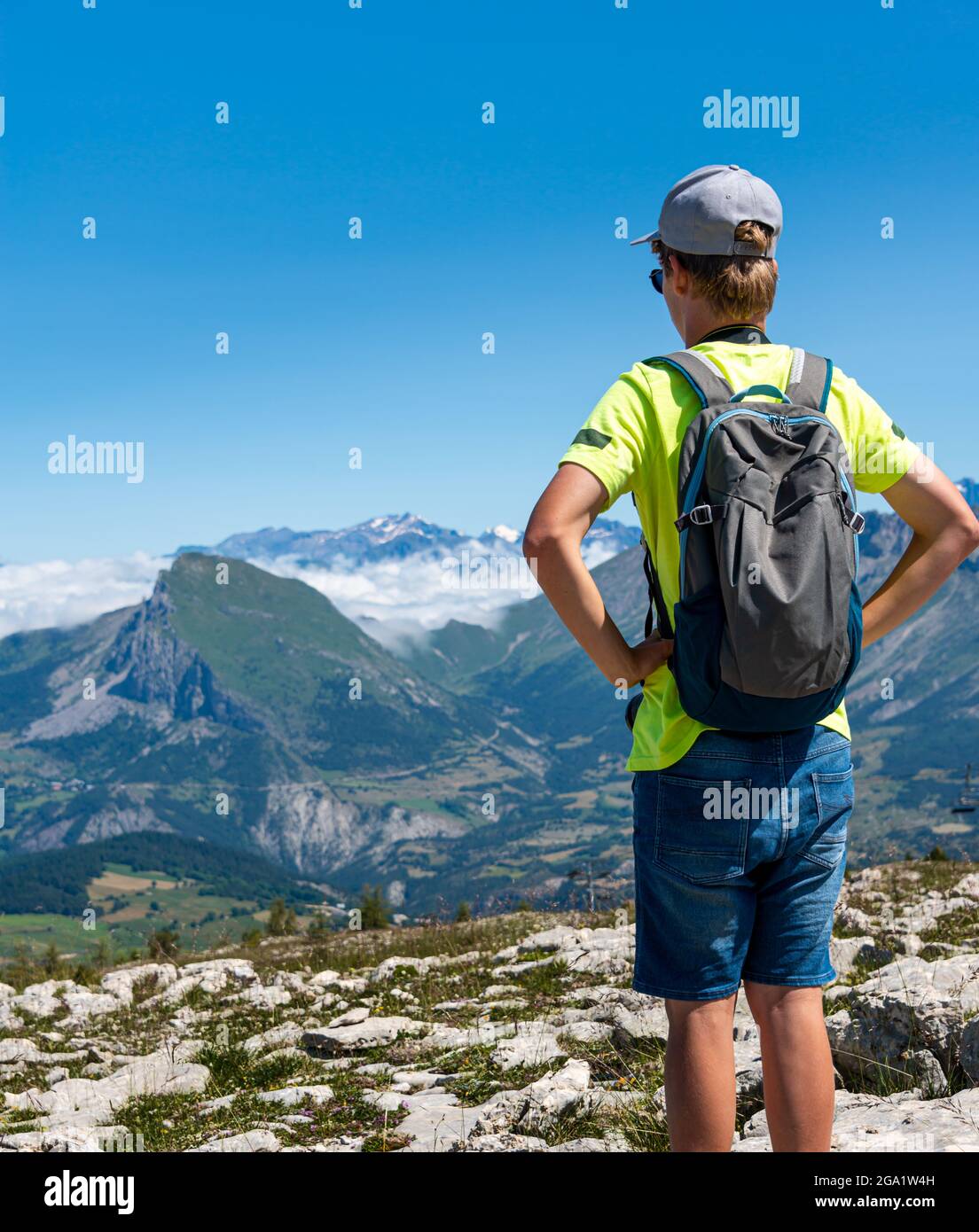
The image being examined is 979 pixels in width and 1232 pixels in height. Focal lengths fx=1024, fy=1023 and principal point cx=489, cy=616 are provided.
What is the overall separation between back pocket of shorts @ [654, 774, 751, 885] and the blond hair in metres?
1.82

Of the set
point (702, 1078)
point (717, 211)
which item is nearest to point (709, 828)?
point (702, 1078)

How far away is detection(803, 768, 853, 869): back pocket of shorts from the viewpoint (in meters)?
3.72

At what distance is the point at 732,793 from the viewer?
3580mm

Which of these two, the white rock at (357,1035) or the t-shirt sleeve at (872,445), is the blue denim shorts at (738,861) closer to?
the t-shirt sleeve at (872,445)

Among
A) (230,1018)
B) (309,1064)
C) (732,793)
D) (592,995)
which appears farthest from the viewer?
(230,1018)

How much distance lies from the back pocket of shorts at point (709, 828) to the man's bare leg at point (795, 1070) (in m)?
0.60

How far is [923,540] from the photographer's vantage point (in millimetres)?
4289

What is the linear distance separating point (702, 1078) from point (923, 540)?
7.62 ft

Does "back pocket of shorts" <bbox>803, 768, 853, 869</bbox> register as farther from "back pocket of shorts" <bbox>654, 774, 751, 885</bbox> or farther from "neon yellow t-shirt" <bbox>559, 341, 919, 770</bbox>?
"back pocket of shorts" <bbox>654, 774, 751, 885</bbox>
